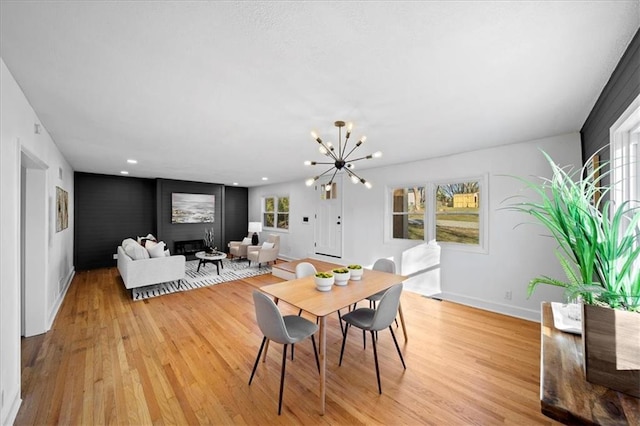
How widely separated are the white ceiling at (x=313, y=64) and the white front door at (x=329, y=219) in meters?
2.99

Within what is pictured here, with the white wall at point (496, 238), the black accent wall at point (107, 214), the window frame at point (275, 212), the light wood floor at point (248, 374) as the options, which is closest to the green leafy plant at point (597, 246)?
the light wood floor at point (248, 374)

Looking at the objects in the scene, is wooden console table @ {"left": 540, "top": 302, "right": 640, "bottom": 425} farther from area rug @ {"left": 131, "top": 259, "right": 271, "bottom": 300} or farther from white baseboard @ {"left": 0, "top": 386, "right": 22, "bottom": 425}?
area rug @ {"left": 131, "top": 259, "right": 271, "bottom": 300}

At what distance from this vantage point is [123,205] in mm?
6570

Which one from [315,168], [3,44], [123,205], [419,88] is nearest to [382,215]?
[315,168]

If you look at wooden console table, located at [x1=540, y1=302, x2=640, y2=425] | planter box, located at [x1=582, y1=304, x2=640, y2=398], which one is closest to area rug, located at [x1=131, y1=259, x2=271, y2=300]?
wooden console table, located at [x1=540, y1=302, x2=640, y2=425]

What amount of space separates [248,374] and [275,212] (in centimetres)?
602

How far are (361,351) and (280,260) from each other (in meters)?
5.00

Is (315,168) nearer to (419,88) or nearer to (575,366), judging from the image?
(419,88)

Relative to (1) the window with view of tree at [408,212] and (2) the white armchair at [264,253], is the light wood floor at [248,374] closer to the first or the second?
(1) the window with view of tree at [408,212]

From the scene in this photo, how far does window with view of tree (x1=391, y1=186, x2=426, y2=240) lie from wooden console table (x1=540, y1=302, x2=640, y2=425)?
353 centimetres

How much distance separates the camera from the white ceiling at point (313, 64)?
1218mm

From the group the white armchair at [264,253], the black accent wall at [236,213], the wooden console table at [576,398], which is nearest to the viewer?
the wooden console table at [576,398]

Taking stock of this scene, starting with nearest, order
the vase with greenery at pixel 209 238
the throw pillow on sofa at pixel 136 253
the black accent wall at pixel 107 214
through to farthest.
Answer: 1. the throw pillow on sofa at pixel 136 253
2. the black accent wall at pixel 107 214
3. the vase with greenery at pixel 209 238

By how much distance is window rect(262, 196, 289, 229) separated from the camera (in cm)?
768
